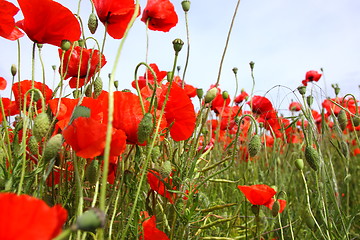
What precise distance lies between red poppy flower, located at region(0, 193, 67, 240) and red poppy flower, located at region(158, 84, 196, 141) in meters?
0.57

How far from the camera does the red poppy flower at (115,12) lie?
36.6 inches

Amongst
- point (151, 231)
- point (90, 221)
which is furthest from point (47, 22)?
point (90, 221)

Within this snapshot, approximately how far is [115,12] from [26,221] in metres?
0.75

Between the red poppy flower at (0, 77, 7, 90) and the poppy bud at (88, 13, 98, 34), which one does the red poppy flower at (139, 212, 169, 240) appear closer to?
the poppy bud at (88, 13, 98, 34)

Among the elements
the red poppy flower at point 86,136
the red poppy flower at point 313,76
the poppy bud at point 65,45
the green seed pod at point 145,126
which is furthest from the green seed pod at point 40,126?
the red poppy flower at point 313,76

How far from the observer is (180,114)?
2.95 feet

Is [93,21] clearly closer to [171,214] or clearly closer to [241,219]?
[171,214]

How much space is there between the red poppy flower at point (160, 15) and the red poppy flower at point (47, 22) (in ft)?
1.00

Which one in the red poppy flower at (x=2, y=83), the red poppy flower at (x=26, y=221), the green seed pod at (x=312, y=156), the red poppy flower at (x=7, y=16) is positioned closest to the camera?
the red poppy flower at (x=26, y=221)

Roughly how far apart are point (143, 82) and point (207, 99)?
0.48m

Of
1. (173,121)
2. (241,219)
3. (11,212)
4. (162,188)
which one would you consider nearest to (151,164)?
(162,188)

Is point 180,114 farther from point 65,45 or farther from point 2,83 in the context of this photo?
point 2,83

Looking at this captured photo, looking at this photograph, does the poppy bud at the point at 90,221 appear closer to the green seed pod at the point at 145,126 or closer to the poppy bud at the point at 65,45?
the green seed pod at the point at 145,126

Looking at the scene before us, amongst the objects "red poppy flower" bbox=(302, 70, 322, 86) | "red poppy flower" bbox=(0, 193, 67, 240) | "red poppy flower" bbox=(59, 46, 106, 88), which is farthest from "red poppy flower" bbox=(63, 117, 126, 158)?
"red poppy flower" bbox=(302, 70, 322, 86)
